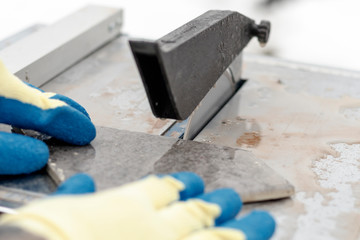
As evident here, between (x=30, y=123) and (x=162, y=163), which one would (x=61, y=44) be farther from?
(x=162, y=163)

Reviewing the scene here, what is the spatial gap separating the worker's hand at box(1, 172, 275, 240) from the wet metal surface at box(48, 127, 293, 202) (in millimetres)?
Answer: 127

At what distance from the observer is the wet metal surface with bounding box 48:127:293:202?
115 cm

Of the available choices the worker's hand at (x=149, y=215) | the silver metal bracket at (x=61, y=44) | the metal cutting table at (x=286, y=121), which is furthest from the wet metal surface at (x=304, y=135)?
the silver metal bracket at (x=61, y=44)

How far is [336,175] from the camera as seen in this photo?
1283 mm

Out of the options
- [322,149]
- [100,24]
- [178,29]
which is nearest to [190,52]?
[178,29]

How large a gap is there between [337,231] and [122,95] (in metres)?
0.89

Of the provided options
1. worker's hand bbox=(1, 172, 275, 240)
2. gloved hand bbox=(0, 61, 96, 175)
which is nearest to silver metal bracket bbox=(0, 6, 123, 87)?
gloved hand bbox=(0, 61, 96, 175)

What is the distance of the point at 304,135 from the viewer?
1.48 metres

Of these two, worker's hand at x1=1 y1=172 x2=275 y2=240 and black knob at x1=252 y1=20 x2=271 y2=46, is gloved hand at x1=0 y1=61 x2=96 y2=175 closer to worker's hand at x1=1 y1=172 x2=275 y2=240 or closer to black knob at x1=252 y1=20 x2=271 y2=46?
worker's hand at x1=1 y1=172 x2=275 y2=240

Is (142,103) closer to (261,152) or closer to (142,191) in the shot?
(261,152)

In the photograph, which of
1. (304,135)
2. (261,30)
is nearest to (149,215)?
(304,135)

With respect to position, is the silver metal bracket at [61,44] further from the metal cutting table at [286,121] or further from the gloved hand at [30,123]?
the gloved hand at [30,123]

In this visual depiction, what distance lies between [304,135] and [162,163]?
49 cm

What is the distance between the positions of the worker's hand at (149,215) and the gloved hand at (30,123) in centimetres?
30
